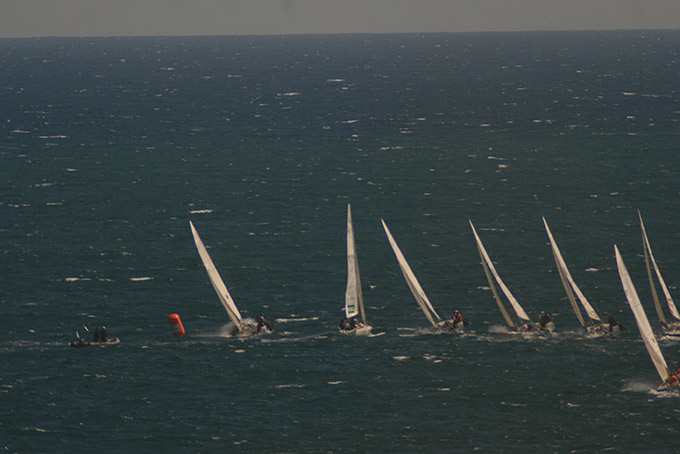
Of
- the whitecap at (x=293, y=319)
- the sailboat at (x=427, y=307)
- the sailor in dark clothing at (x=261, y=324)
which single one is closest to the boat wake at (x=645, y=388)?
the sailboat at (x=427, y=307)

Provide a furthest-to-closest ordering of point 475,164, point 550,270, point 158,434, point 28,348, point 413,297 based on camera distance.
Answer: point 475,164, point 550,270, point 413,297, point 28,348, point 158,434

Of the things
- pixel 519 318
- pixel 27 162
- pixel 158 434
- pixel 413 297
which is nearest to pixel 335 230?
pixel 413 297

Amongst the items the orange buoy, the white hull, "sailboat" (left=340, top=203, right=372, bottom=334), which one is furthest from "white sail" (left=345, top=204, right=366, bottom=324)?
the orange buoy

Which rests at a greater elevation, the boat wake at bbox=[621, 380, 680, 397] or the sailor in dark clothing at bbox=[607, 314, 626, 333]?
the sailor in dark clothing at bbox=[607, 314, 626, 333]

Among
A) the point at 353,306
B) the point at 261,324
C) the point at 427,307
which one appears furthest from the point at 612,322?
the point at 261,324

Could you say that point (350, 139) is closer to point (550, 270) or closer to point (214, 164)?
point (214, 164)

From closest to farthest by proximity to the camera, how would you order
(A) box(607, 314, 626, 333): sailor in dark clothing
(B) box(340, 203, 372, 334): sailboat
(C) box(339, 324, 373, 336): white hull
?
(A) box(607, 314, 626, 333): sailor in dark clothing
(C) box(339, 324, 373, 336): white hull
(B) box(340, 203, 372, 334): sailboat

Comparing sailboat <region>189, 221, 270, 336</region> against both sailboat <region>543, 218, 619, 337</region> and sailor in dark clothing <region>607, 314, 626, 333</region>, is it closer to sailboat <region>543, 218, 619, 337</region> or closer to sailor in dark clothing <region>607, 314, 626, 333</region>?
sailboat <region>543, 218, 619, 337</region>

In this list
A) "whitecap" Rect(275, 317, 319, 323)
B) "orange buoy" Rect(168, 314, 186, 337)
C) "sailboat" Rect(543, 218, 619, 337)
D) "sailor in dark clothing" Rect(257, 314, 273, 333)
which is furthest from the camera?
"whitecap" Rect(275, 317, 319, 323)

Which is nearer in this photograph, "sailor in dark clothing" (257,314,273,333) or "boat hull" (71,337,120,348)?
"boat hull" (71,337,120,348)
